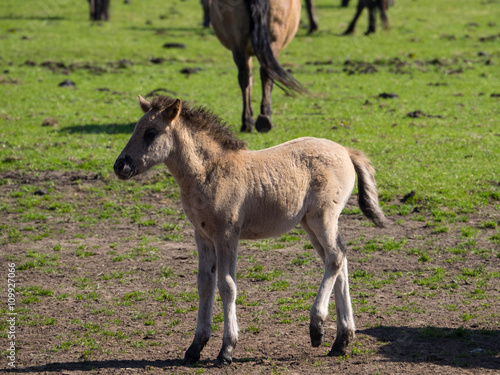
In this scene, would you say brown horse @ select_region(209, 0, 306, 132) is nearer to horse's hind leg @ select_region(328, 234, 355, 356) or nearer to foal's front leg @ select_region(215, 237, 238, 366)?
horse's hind leg @ select_region(328, 234, 355, 356)

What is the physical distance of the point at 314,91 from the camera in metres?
18.7

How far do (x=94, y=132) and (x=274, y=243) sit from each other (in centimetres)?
656

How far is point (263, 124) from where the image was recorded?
14789mm

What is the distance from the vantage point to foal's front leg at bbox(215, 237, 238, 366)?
6.12m

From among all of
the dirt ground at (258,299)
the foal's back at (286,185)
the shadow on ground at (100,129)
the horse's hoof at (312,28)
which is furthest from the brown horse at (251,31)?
the horse's hoof at (312,28)

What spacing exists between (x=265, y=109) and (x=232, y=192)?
29.7 feet

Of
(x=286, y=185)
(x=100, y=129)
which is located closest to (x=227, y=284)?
(x=286, y=185)

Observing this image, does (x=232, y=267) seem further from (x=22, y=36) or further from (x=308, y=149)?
(x=22, y=36)

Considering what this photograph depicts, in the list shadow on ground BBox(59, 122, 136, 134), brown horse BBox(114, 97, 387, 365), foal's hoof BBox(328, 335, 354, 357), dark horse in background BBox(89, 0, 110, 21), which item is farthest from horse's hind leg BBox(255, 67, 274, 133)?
dark horse in background BBox(89, 0, 110, 21)

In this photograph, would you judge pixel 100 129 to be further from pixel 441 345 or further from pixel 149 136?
pixel 441 345

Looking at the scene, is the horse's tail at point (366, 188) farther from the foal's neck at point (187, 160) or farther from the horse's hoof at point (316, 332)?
the foal's neck at point (187, 160)

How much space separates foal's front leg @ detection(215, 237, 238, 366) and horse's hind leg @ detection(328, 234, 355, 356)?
990 mm

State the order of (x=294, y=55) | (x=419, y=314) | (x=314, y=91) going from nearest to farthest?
(x=419, y=314), (x=314, y=91), (x=294, y=55)

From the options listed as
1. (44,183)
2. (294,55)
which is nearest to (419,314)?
(44,183)
